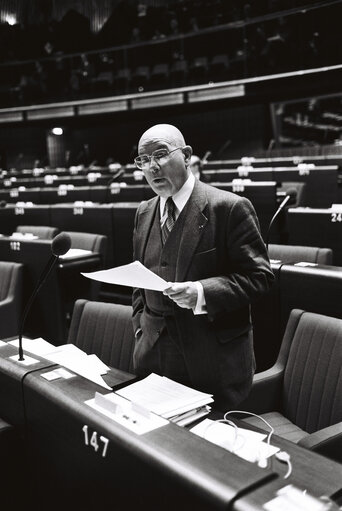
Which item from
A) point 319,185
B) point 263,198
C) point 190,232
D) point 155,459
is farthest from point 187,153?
point 319,185

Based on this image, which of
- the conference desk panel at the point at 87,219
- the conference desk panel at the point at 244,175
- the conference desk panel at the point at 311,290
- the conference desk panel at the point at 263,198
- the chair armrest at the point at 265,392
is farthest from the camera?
the conference desk panel at the point at 244,175

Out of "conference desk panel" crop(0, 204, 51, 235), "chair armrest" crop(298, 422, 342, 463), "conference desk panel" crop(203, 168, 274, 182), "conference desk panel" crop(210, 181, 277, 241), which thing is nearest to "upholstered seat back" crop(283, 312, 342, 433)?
"chair armrest" crop(298, 422, 342, 463)

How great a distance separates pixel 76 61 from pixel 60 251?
42.5ft

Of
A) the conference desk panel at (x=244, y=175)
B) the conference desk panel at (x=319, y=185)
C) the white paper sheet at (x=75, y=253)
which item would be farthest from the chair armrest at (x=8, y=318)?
the conference desk panel at (x=244, y=175)

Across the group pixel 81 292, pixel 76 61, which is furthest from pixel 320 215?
pixel 76 61

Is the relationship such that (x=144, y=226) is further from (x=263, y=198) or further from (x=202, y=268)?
(x=263, y=198)

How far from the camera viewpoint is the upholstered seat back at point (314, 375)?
6.66 ft

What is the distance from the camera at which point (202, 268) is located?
5.41ft

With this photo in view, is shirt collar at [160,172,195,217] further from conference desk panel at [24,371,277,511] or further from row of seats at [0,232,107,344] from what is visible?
row of seats at [0,232,107,344]

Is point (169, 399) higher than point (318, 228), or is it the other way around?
point (318, 228)

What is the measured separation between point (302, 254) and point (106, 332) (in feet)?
4.42

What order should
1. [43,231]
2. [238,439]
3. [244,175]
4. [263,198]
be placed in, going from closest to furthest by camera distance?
[238,439], [263,198], [43,231], [244,175]

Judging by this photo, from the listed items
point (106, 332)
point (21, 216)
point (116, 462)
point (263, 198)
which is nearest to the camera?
point (116, 462)

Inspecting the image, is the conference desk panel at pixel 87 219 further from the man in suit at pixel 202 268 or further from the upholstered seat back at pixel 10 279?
the man in suit at pixel 202 268
